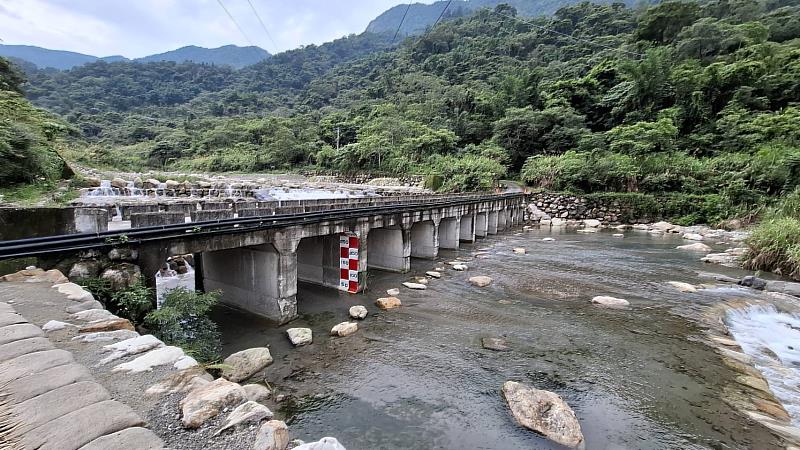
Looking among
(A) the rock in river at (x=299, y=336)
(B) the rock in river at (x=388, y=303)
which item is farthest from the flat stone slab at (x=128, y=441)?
(B) the rock in river at (x=388, y=303)

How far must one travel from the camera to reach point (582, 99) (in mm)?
53000

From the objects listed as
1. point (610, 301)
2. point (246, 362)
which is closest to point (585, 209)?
point (610, 301)

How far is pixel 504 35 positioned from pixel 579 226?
99.0m

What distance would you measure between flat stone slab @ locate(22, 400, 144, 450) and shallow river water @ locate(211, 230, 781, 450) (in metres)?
4.26

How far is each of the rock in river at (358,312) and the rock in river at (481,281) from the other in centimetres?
590

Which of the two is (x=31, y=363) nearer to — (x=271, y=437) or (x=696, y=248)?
(x=271, y=437)

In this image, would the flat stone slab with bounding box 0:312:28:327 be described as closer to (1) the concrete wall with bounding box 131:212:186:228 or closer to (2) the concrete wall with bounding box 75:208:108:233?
(2) the concrete wall with bounding box 75:208:108:233

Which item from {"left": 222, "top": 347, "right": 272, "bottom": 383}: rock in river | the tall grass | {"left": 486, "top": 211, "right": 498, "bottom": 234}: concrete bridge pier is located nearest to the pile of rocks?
{"left": 486, "top": 211, "right": 498, "bottom": 234}: concrete bridge pier

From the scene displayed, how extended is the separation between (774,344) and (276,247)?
49.5 feet

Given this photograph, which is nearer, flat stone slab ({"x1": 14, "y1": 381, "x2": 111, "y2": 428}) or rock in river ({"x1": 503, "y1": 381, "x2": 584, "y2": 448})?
flat stone slab ({"x1": 14, "y1": 381, "x2": 111, "y2": 428})

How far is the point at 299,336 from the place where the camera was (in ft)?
32.3

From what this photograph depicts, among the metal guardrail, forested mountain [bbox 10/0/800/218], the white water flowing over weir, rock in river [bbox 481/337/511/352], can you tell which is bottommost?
the white water flowing over weir

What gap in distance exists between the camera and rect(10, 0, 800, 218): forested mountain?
122ft

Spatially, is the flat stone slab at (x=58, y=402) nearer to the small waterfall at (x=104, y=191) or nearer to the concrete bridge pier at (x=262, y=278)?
the concrete bridge pier at (x=262, y=278)
